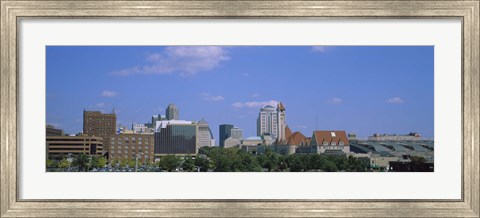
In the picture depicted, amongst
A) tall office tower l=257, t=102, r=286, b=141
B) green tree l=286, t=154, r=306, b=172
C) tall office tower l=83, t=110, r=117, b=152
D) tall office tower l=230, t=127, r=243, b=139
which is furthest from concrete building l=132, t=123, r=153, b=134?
green tree l=286, t=154, r=306, b=172

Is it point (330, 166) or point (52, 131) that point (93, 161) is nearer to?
point (52, 131)

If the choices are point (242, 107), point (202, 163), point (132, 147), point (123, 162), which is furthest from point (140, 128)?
point (242, 107)

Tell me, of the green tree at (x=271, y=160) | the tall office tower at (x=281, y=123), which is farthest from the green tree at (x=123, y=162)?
the tall office tower at (x=281, y=123)

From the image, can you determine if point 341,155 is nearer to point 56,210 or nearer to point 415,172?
point 415,172

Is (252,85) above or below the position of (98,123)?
above

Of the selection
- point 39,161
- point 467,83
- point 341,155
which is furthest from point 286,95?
point 39,161

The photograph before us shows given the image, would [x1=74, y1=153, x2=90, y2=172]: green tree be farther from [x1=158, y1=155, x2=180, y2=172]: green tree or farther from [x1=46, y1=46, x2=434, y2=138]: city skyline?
[x1=158, y1=155, x2=180, y2=172]: green tree
